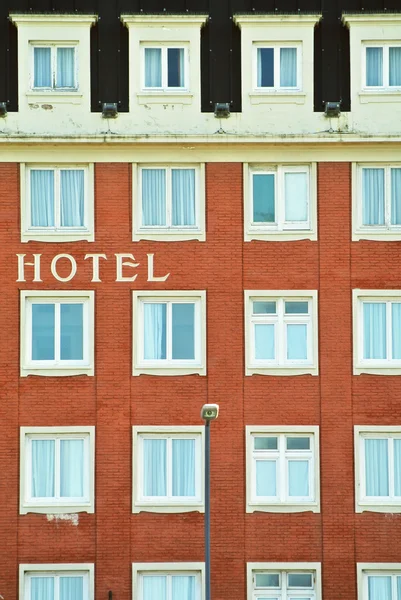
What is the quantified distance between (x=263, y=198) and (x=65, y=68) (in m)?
5.91

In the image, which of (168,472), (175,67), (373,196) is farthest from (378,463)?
(175,67)

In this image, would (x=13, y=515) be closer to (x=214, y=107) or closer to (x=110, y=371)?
(x=110, y=371)

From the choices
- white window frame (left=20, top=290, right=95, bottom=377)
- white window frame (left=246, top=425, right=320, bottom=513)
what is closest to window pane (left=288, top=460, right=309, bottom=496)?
white window frame (left=246, top=425, right=320, bottom=513)

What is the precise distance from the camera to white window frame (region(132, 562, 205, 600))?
29.3 metres

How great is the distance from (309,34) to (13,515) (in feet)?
45.1

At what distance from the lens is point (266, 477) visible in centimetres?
2983

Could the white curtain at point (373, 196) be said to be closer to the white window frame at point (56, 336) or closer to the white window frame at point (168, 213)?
the white window frame at point (168, 213)

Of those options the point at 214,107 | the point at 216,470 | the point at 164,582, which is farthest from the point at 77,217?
the point at 164,582

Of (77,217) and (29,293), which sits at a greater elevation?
(77,217)

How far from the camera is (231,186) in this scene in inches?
1197

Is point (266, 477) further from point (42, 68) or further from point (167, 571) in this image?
point (42, 68)

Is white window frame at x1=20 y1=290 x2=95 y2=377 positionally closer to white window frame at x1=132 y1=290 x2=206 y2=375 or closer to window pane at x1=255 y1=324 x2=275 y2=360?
white window frame at x1=132 y1=290 x2=206 y2=375

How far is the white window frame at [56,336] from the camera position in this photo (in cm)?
2973

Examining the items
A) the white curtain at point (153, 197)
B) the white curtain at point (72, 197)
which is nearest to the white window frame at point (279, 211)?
the white curtain at point (153, 197)
